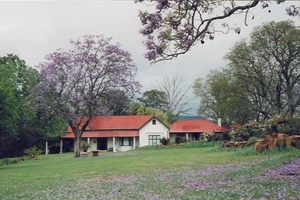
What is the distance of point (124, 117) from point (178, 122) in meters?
8.21

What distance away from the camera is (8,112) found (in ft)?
94.3

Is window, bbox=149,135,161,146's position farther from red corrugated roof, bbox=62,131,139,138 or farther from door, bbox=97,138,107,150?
door, bbox=97,138,107,150

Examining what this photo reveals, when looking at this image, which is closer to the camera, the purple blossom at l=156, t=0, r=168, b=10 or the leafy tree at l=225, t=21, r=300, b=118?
the purple blossom at l=156, t=0, r=168, b=10

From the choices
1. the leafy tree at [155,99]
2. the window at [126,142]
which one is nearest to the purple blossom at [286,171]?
the window at [126,142]

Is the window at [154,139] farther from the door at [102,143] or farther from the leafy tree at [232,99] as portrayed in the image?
the leafy tree at [232,99]

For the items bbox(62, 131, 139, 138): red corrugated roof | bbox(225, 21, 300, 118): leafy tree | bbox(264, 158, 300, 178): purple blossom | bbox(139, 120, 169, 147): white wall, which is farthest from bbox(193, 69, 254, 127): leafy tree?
bbox(264, 158, 300, 178): purple blossom

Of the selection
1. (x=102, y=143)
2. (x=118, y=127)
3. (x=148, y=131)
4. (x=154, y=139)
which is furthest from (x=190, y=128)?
(x=102, y=143)

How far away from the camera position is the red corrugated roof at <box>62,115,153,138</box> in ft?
180

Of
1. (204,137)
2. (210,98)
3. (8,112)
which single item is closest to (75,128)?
(8,112)

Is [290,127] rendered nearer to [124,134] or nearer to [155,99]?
[124,134]

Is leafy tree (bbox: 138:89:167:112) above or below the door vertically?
above

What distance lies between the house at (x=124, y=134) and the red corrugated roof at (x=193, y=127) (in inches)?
122

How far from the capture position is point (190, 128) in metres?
58.0

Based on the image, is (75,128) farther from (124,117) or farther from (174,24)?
(174,24)
